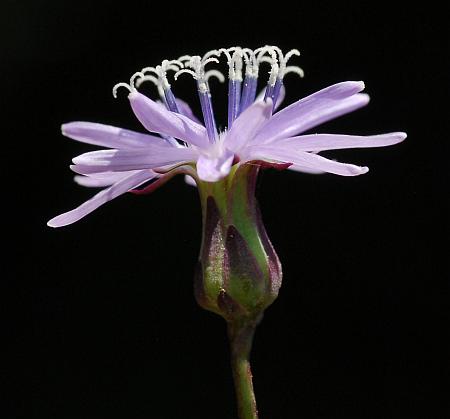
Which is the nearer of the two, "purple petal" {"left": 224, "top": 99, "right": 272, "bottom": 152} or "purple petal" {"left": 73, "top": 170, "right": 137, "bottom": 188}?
"purple petal" {"left": 224, "top": 99, "right": 272, "bottom": 152}

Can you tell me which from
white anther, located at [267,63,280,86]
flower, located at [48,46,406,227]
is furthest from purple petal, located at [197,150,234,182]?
white anther, located at [267,63,280,86]

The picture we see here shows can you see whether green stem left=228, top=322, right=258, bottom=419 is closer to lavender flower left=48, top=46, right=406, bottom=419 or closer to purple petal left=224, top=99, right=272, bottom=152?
lavender flower left=48, top=46, right=406, bottom=419

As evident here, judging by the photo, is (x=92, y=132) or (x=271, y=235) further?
(x=271, y=235)

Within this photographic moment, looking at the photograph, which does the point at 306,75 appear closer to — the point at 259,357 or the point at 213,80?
the point at 213,80

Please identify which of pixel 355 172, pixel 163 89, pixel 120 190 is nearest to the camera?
pixel 355 172

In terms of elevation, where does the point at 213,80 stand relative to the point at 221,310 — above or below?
above

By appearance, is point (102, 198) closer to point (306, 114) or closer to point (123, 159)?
point (123, 159)

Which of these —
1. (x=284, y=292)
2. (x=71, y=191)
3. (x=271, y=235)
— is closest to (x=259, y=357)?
(x=284, y=292)
